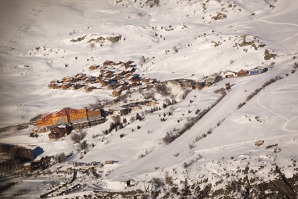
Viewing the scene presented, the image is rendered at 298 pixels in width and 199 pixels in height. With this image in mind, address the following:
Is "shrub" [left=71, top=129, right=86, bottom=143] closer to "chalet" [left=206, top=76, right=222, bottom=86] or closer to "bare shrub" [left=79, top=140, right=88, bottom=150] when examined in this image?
"bare shrub" [left=79, top=140, right=88, bottom=150]

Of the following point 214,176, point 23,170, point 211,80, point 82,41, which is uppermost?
point 82,41

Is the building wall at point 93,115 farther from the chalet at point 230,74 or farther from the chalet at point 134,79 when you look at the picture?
the chalet at point 230,74

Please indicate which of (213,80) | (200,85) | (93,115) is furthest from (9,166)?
(213,80)

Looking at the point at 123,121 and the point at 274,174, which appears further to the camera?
the point at 123,121

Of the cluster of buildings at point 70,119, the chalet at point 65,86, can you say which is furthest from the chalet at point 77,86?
the cluster of buildings at point 70,119

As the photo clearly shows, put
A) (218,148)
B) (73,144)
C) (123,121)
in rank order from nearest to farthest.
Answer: (218,148) → (73,144) → (123,121)

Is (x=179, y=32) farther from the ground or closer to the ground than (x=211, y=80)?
farther from the ground

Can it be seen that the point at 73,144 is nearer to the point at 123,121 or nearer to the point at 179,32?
the point at 123,121

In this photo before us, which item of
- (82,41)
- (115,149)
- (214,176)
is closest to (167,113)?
(115,149)
